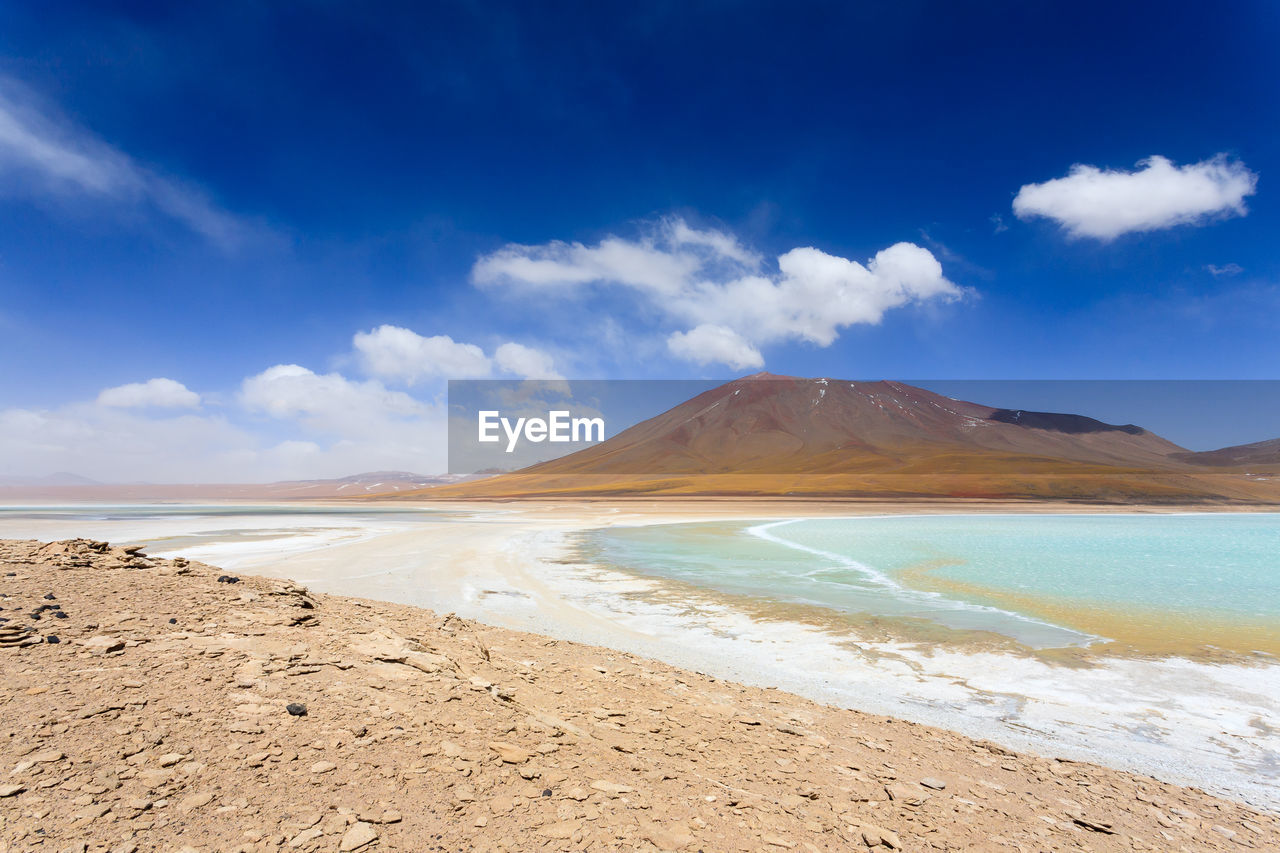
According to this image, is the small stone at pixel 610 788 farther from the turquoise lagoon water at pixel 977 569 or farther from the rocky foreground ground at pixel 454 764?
the turquoise lagoon water at pixel 977 569

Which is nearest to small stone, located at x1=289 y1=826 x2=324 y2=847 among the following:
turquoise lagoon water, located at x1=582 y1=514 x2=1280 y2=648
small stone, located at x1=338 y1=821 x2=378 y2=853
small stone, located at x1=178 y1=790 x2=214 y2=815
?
small stone, located at x1=338 y1=821 x2=378 y2=853

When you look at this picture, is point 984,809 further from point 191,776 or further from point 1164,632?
point 1164,632

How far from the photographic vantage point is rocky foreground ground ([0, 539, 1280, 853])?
3613 millimetres

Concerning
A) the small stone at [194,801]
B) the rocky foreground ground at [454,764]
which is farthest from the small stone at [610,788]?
the small stone at [194,801]

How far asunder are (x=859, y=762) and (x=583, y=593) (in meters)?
10.4

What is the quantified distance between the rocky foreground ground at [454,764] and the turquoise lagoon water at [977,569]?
22.6ft

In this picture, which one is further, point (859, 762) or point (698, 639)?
point (698, 639)

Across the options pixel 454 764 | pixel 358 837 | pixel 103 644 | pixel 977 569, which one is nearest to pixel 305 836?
pixel 358 837

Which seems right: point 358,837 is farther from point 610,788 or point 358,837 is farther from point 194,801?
point 610,788

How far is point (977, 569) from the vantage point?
20500mm

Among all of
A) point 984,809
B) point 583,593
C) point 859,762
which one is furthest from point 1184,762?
point 583,593

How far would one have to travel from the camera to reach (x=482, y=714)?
5.21 m

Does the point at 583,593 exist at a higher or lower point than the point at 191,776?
lower

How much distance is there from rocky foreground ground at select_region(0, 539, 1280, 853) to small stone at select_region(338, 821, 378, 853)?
1 centimetres
